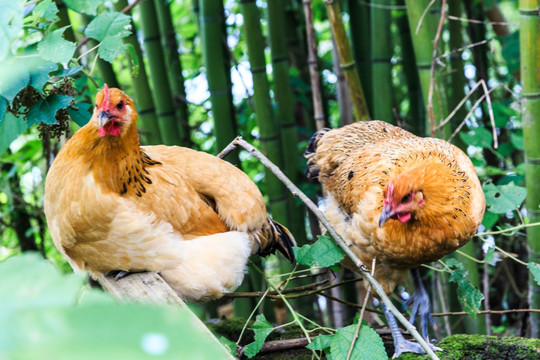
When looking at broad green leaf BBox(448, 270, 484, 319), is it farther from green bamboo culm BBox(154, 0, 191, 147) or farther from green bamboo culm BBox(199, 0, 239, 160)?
green bamboo culm BBox(154, 0, 191, 147)

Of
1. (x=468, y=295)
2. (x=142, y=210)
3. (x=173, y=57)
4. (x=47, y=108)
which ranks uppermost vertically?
(x=47, y=108)

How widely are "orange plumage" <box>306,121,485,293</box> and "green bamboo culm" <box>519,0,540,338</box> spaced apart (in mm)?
288

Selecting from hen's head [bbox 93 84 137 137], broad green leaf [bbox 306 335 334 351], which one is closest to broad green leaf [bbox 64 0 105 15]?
hen's head [bbox 93 84 137 137]

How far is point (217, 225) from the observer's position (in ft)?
7.93

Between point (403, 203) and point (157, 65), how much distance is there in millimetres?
1713

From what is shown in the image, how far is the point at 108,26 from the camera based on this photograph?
2.17m

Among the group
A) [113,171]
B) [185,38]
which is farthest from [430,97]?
[185,38]

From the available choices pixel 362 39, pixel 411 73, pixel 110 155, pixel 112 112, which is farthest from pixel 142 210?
pixel 411 73

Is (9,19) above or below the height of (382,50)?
above

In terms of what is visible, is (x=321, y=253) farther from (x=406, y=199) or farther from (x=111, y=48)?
(x=111, y=48)

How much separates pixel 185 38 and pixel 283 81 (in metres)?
2.28

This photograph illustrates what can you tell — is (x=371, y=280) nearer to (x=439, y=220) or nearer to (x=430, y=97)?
(x=439, y=220)

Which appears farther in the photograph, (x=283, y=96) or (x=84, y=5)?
(x=283, y=96)

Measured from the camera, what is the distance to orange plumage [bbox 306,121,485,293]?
233 centimetres
